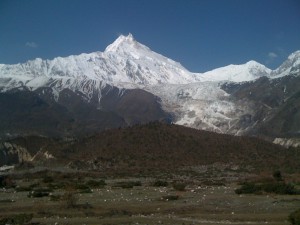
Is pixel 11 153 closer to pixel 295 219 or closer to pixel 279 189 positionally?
pixel 279 189

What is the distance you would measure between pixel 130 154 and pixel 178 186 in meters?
58.7

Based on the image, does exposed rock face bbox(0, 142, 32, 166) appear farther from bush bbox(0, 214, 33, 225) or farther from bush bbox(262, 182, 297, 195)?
bush bbox(0, 214, 33, 225)

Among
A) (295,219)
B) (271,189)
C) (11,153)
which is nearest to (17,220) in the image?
Result: (295,219)

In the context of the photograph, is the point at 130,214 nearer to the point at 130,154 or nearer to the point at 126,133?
the point at 130,154

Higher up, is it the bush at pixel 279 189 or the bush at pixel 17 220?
the bush at pixel 279 189

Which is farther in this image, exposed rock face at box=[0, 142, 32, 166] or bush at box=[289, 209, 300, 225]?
exposed rock face at box=[0, 142, 32, 166]

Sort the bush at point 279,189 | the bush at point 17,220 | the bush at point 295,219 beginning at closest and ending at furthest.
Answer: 1. the bush at point 295,219
2. the bush at point 17,220
3. the bush at point 279,189

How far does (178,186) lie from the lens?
49250 millimetres

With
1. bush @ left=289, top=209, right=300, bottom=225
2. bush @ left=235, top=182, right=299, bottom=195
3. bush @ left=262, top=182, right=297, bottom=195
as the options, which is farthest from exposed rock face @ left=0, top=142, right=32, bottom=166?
bush @ left=289, top=209, right=300, bottom=225

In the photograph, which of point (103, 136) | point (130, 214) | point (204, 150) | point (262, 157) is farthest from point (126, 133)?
point (130, 214)

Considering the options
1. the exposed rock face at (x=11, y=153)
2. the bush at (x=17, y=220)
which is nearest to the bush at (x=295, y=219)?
the bush at (x=17, y=220)

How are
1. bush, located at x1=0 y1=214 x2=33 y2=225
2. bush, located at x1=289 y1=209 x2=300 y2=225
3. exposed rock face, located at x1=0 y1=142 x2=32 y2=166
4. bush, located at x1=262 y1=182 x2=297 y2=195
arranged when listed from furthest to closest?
exposed rock face, located at x1=0 y1=142 x2=32 y2=166 → bush, located at x1=262 y1=182 x2=297 y2=195 → bush, located at x1=0 y1=214 x2=33 y2=225 → bush, located at x1=289 y1=209 x2=300 y2=225

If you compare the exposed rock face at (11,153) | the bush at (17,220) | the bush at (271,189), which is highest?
the exposed rock face at (11,153)

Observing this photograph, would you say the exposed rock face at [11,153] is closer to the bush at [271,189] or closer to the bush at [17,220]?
the bush at [271,189]
